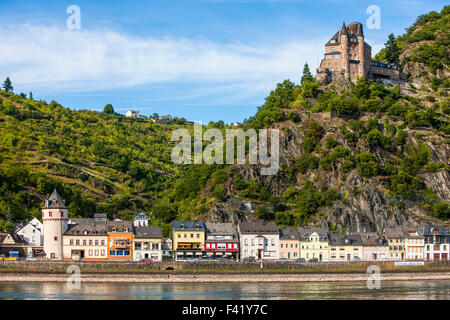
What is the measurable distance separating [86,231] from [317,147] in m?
56.5

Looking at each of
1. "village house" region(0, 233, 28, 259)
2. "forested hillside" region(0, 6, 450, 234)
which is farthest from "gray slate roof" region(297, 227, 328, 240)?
"village house" region(0, 233, 28, 259)

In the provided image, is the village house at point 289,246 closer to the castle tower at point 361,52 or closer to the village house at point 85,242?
the village house at point 85,242

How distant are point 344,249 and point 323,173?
30.6m

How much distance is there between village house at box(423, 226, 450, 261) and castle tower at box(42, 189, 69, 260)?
50305 millimetres

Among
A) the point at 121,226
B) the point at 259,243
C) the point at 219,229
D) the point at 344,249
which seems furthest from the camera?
the point at 219,229

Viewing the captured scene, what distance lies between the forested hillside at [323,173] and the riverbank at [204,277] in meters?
27.8

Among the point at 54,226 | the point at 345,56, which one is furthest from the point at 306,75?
the point at 54,226

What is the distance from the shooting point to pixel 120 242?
96.1 m

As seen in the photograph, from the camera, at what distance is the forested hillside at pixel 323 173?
4783 inches

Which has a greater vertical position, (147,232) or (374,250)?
(147,232)

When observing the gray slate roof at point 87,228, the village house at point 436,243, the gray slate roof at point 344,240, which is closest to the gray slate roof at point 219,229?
the gray slate roof at point 344,240

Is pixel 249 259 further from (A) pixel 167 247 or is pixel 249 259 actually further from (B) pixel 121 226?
(B) pixel 121 226

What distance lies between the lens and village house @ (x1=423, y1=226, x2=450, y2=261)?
106 m
